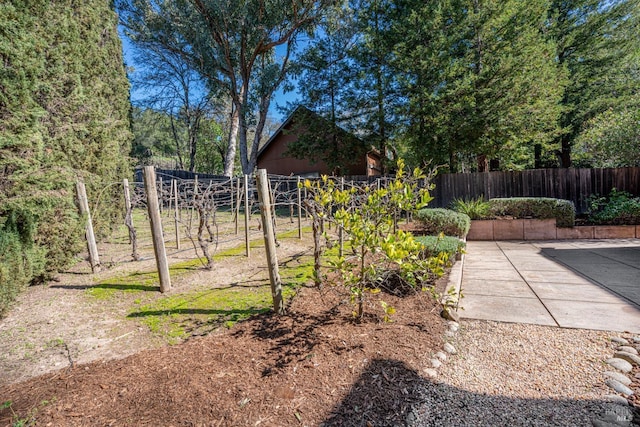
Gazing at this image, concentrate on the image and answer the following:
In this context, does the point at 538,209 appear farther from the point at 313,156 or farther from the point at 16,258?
the point at 313,156

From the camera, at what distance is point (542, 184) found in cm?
912

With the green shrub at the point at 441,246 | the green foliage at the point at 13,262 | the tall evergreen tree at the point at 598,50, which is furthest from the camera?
the tall evergreen tree at the point at 598,50

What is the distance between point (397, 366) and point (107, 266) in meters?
4.94

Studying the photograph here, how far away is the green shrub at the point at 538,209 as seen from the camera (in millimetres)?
6590

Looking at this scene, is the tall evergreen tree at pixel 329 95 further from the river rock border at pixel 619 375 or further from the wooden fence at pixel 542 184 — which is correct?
the river rock border at pixel 619 375

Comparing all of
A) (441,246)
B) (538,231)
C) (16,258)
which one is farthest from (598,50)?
(16,258)

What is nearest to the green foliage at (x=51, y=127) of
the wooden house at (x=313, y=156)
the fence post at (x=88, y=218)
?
the fence post at (x=88, y=218)

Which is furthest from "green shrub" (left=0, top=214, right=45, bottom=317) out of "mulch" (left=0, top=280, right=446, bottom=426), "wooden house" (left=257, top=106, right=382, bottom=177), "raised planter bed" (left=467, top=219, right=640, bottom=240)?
"wooden house" (left=257, top=106, right=382, bottom=177)

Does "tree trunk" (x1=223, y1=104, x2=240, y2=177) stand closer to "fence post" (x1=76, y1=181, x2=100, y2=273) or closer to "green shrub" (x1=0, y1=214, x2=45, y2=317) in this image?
"fence post" (x1=76, y1=181, x2=100, y2=273)

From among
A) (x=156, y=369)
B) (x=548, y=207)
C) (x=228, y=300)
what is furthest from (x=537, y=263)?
(x=156, y=369)

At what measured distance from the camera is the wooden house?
46.1ft

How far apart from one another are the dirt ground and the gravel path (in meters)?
0.18

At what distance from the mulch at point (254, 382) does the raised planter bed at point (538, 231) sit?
5.48 meters

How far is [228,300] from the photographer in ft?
10.3
